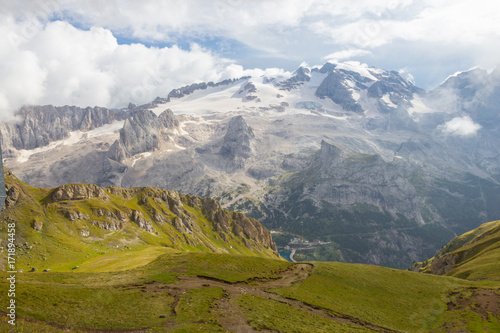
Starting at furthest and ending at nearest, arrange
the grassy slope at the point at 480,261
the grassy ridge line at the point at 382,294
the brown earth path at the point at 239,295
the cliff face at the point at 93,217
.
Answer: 1. the cliff face at the point at 93,217
2. the grassy slope at the point at 480,261
3. the grassy ridge line at the point at 382,294
4. the brown earth path at the point at 239,295

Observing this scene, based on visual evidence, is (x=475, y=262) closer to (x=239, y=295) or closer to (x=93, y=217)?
(x=239, y=295)

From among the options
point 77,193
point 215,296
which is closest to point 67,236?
point 77,193

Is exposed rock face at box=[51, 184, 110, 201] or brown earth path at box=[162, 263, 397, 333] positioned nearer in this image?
brown earth path at box=[162, 263, 397, 333]

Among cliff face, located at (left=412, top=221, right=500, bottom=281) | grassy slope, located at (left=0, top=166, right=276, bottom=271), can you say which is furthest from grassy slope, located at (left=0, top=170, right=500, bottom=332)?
cliff face, located at (left=412, top=221, right=500, bottom=281)

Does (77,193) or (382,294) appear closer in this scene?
(382,294)

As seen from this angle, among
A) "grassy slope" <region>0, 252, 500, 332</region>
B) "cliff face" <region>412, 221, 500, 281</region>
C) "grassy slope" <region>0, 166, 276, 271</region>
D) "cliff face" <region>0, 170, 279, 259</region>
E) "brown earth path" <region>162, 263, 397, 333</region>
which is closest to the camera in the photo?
"grassy slope" <region>0, 252, 500, 332</region>

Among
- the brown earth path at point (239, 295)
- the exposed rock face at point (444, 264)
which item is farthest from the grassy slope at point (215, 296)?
the exposed rock face at point (444, 264)

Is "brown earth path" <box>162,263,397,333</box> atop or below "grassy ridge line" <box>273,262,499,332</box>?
atop

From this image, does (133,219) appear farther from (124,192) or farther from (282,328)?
(282,328)

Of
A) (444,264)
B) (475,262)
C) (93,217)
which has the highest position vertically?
(93,217)

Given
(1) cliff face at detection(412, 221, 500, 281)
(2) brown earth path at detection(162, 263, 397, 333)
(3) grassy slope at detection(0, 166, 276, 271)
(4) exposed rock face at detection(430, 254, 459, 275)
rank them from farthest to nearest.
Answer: (4) exposed rock face at detection(430, 254, 459, 275)
(3) grassy slope at detection(0, 166, 276, 271)
(1) cliff face at detection(412, 221, 500, 281)
(2) brown earth path at detection(162, 263, 397, 333)

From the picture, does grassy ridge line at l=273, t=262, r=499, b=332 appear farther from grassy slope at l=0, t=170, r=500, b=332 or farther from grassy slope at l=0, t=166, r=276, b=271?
grassy slope at l=0, t=166, r=276, b=271

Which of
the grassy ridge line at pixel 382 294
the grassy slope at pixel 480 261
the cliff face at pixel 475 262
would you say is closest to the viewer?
the grassy ridge line at pixel 382 294

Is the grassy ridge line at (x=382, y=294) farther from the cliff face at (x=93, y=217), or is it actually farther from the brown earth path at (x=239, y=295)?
the cliff face at (x=93, y=217)
